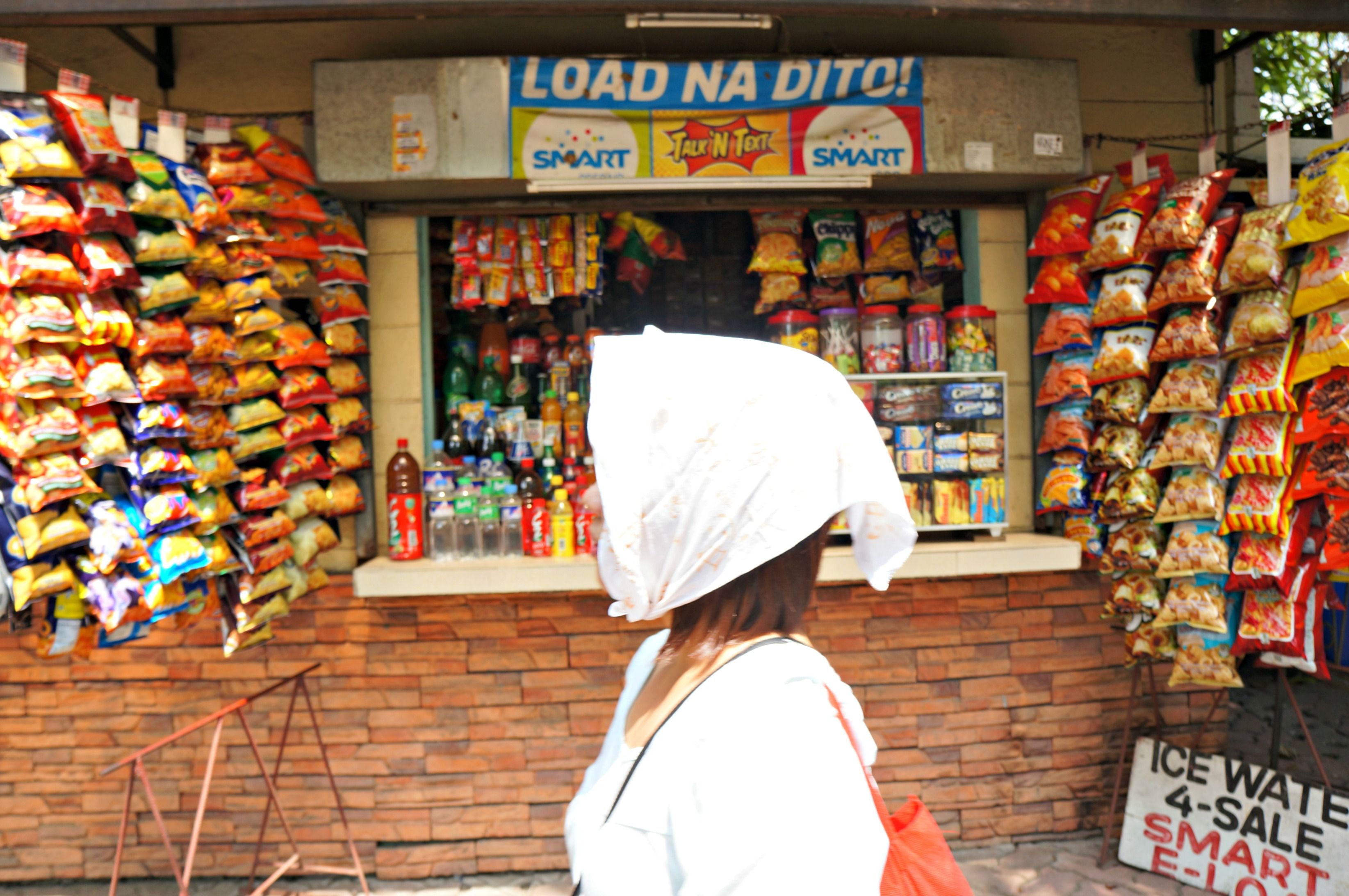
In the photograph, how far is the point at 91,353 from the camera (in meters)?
2.61

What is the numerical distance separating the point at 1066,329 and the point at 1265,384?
0.87m

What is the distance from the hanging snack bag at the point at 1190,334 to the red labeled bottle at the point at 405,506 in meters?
3.23

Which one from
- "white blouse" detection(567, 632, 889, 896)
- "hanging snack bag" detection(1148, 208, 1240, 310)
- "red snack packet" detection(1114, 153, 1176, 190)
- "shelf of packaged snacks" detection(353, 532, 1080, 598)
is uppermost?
"red snack packet" detection(1114, 153, 1176, 190)

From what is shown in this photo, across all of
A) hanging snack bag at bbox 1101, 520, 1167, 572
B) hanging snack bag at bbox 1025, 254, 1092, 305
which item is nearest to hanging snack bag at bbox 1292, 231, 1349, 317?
hanging snack bag at bbox 1025, 254, 1092, 305

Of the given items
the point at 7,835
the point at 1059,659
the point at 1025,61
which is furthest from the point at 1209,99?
the point at 7,835

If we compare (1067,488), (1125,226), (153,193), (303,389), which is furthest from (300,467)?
(1125,226)

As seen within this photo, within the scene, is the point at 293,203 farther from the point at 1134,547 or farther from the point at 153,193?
the point at 1134,547

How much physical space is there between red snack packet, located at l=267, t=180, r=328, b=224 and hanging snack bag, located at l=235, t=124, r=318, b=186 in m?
0.04

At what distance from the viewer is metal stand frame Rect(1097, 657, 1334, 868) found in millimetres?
3566

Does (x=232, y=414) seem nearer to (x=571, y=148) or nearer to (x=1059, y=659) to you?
(x=571, y=148)

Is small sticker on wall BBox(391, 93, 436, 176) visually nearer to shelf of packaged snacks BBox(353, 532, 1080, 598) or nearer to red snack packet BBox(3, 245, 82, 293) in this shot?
red snack packet BBox(3, 245, 82, 293)

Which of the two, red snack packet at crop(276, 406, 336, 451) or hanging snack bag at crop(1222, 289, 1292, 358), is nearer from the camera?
hanging snack bag at crop(1222, 289, 1292, 358)

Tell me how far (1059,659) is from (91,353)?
4.15 meters

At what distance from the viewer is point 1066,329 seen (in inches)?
155
